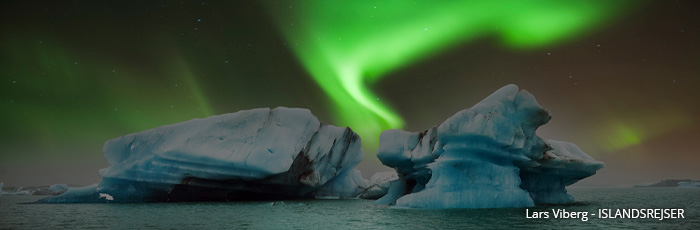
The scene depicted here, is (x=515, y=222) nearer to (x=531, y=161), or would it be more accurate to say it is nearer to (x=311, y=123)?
(x=531, y=161)

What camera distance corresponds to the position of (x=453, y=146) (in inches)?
714

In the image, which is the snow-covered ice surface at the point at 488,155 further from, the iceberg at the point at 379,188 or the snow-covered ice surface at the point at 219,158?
the iceberg at the point at 379,188

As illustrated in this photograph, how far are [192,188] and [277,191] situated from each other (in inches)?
211

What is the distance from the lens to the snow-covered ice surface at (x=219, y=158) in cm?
2417

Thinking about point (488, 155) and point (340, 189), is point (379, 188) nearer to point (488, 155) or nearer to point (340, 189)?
point (340, 189)

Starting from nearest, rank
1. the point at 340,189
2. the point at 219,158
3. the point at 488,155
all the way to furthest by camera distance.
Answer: the point at 488,155 < the point at 219,158 < the point at 340,189

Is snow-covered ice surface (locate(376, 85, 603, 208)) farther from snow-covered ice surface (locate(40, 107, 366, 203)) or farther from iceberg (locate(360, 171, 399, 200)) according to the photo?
iceberg (locate(360, 171, 399, 200))

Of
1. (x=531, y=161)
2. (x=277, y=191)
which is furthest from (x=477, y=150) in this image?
(x=277, y=191)

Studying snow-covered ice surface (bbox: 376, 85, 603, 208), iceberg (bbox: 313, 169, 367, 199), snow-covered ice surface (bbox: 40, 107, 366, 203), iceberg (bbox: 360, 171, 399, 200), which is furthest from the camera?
iceberg (bbox: 313, 169, 367, 199)

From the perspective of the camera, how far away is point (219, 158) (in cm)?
2369

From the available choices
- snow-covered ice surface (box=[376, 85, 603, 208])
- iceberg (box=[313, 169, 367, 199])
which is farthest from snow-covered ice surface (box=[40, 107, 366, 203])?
snow-covered ice surface (box=[376, 85, 603, 208])

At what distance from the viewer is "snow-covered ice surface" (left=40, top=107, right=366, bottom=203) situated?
24.2m

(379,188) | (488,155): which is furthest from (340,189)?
(488,155)

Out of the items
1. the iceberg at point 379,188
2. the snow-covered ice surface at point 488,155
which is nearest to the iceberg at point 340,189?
the iceberg at point 379,188
